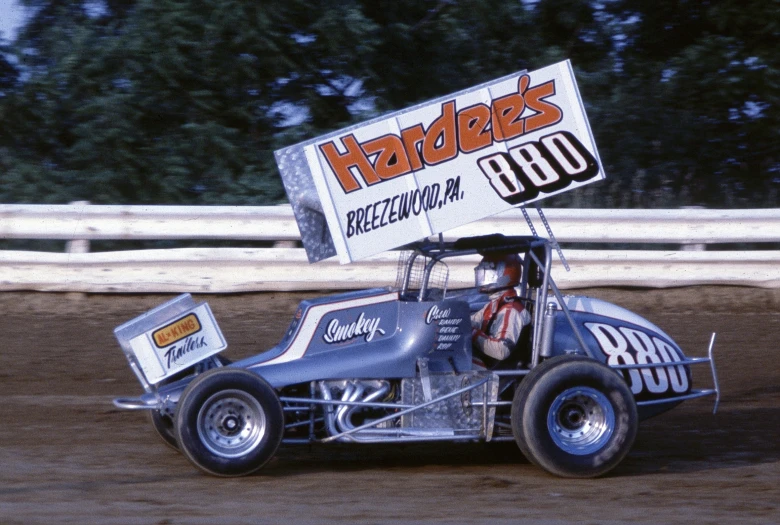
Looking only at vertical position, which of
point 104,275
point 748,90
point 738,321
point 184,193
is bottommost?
point 738,321

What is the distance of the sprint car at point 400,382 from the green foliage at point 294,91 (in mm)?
5977

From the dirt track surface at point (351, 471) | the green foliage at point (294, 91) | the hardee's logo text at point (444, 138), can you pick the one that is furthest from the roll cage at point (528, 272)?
the green foliage at point (294, 91)

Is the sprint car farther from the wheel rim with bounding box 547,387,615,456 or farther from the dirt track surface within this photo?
the dirt track surface

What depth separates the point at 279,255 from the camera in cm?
1068

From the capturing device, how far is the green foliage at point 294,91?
39.3ft

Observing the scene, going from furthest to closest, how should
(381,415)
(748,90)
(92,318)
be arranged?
(748,90)
(92,318)
(381,415)

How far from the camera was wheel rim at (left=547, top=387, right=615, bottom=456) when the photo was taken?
5777mm

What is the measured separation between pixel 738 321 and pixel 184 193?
6.23 metres

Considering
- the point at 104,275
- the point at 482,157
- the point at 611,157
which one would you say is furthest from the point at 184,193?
the point at 482,157

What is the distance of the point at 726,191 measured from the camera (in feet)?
42.1

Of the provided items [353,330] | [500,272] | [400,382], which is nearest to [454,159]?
[500,272]

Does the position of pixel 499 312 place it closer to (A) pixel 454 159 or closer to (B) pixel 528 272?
(B) pixel 528 272

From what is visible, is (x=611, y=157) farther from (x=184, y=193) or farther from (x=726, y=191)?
(x=184, y=193)

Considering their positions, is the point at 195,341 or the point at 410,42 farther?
the point at 410,42
